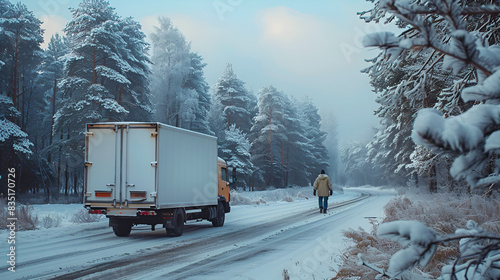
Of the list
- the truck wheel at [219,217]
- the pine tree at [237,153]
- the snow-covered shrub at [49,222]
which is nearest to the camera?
the snow-covered shrub at [49,222]

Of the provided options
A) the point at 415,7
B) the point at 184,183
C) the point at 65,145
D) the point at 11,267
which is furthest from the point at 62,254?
the point at 65,145

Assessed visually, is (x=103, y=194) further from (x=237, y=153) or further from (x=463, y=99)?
(x=237, y=153)

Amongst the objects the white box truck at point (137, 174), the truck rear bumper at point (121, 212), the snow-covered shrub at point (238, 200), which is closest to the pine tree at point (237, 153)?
the snow-covered shrub at point (238, 200)

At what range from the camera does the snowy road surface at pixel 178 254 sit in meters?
6.37

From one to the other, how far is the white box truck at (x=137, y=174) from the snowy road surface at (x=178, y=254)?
67 cm

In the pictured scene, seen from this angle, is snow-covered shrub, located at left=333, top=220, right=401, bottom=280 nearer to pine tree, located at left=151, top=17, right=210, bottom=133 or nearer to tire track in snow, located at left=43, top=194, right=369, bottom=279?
tire track in snow, located at left=43, top=194, right=369, bottom=279

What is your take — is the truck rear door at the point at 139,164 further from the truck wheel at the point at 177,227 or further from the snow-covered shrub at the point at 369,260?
the snow-covered shrub at the point at 369,260

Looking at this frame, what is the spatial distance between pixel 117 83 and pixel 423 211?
25162mm

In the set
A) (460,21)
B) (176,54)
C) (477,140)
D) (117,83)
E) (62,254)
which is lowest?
(62,254)

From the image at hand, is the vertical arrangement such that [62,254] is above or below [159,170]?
below

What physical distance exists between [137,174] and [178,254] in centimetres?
334

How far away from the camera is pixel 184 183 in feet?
39.3

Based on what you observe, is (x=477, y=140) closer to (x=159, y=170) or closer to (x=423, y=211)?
(x=423, y=211)

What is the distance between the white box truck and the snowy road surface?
2.20ft
